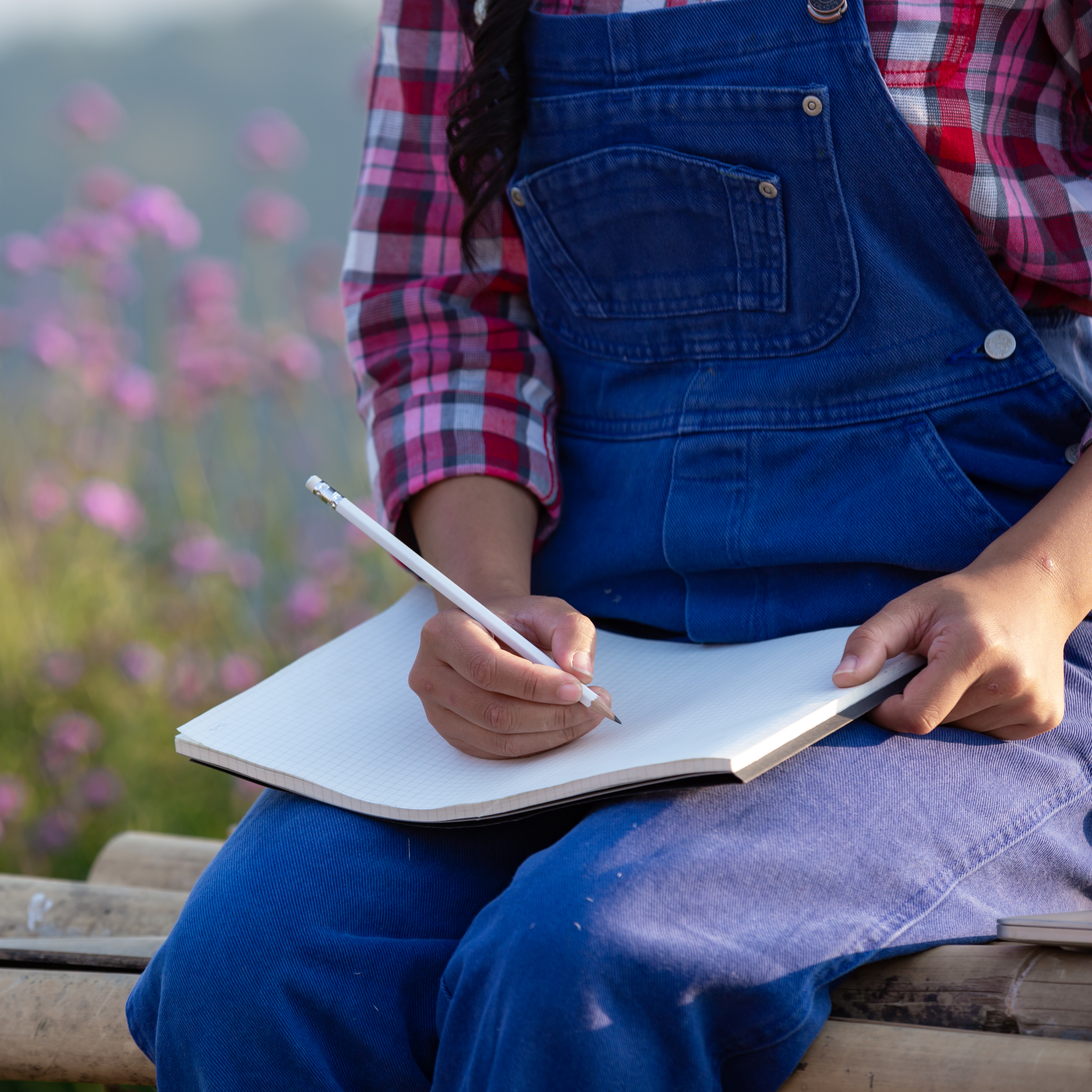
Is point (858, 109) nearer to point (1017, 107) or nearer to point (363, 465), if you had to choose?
point (1017, 107)

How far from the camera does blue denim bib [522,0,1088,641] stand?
32.7 inches

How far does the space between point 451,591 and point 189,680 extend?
1301mm

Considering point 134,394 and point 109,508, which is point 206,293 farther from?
point 109,508

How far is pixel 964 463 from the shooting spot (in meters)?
0.84

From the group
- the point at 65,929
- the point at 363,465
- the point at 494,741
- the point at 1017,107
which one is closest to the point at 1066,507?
the point at 1017,107

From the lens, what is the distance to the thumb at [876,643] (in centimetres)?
70

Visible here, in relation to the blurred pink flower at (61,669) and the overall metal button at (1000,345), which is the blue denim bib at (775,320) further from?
the blurred pink flower at (61,669)

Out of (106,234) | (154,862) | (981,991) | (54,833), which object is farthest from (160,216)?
(981,991)

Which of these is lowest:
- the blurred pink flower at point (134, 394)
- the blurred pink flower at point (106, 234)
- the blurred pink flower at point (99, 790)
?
the blurred pink flower at point (99, 790)

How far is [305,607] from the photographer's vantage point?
6.57ft

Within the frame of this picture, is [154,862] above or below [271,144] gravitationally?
below

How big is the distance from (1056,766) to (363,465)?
1775 mm

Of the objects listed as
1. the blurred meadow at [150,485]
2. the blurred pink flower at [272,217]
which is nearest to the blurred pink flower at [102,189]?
the blurred meadow at [150,485]

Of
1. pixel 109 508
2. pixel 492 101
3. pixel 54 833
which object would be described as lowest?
pixel 54 833
